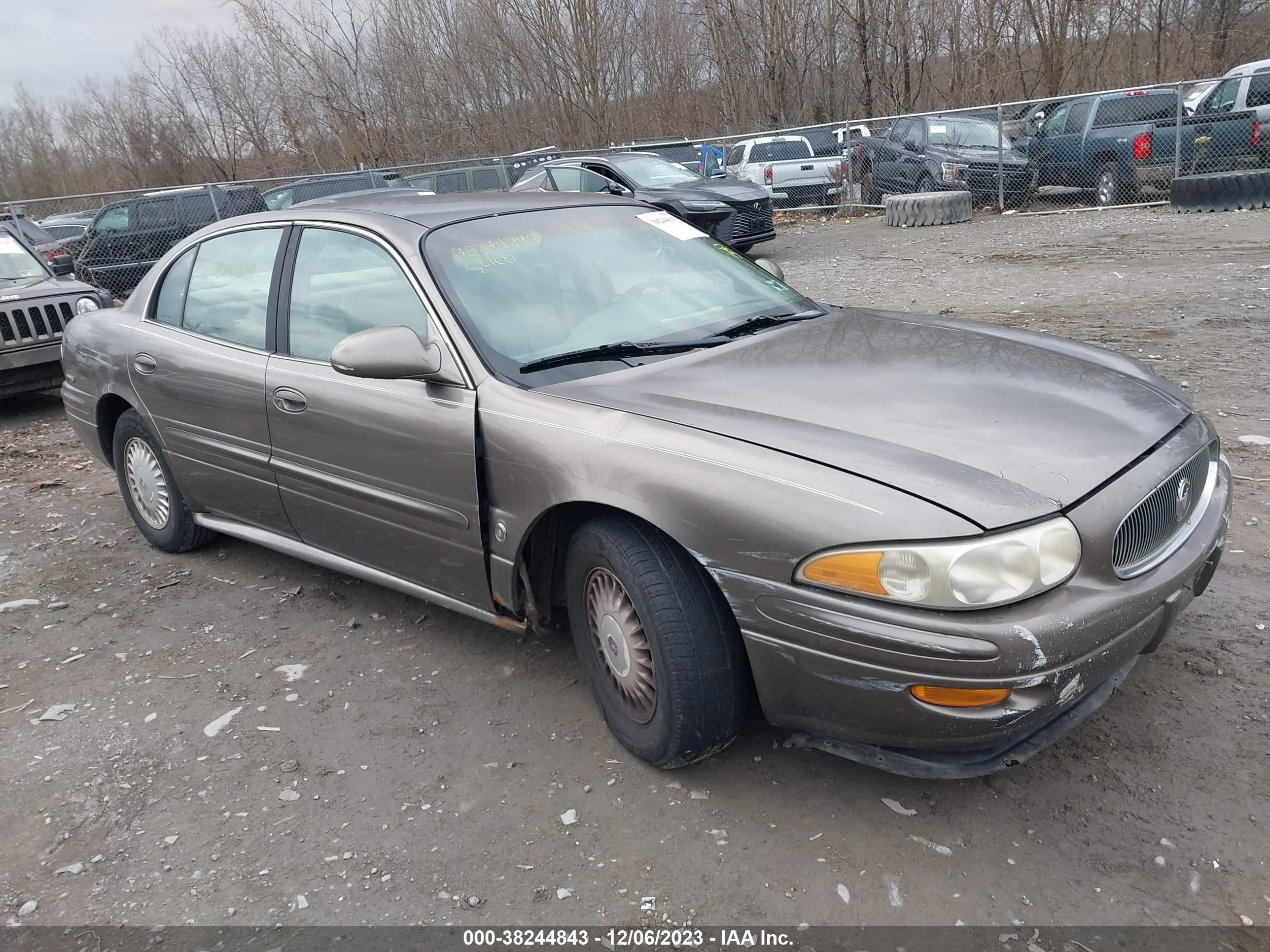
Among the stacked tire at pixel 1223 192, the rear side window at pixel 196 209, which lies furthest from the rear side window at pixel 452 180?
the stacked tire at pixel 1223 192

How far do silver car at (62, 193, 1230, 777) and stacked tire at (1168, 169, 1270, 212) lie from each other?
1157 centimetres

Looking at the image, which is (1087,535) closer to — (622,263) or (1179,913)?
(1179,913)

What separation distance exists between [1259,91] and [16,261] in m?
15.4

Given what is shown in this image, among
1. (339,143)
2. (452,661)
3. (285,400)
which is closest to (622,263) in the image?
(285,400)

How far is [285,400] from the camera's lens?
3.71 meters

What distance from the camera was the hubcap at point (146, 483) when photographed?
482cm

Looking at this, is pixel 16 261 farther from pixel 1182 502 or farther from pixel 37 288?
pixel 1182 502

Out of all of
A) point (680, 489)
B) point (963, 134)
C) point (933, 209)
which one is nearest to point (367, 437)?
point (680, 489)

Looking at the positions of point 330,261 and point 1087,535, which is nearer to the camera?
point 1087,535

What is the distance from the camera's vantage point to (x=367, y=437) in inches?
134

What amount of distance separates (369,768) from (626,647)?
96cm

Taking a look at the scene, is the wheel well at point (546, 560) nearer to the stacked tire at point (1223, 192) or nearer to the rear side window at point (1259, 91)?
the stacked tire at point (1223, 192)

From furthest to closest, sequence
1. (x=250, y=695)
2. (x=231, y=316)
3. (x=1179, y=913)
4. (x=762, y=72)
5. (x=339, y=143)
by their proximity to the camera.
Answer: (x=339, y=143) < (x=762, y=72) < (x=231, y=316) < (x=250, y=695) < (x=1179, y=913)

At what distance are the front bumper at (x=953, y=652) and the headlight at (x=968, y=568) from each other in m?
0.03
